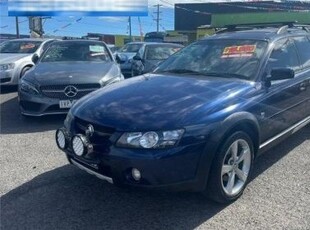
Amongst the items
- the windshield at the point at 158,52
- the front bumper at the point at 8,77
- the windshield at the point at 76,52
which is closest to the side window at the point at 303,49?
the windshield at the point at 76,52

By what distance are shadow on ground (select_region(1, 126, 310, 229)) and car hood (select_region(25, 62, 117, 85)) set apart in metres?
2.50

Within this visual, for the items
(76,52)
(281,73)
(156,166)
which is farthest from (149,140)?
Answer: (76,52)

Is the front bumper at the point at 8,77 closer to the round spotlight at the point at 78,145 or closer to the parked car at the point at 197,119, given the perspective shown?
the parked car at the point at 197,119

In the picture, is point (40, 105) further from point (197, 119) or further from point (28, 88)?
point (197, 119)

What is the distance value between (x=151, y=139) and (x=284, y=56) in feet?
7.52

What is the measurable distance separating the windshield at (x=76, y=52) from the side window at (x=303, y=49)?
399 centimetres

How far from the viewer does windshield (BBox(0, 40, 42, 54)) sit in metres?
10.7

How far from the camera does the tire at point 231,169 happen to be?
127 inches

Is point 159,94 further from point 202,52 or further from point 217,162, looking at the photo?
point 202,52

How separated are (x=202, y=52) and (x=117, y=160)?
6.78ft

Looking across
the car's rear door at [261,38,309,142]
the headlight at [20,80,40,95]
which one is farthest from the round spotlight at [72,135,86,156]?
the headlight at [20,80,40,95]

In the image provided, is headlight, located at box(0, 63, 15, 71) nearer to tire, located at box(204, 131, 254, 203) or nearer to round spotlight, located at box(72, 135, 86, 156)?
round spotlight, located at box(72, 135, 86, 156)

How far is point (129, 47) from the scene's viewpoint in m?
16.2

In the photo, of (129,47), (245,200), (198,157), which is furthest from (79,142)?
(129,47)
